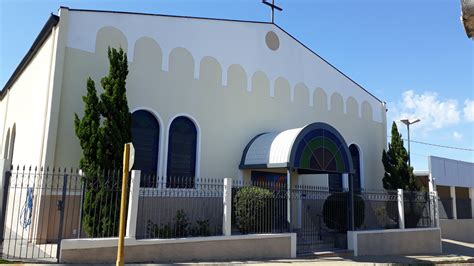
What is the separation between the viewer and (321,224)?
15.9 metres

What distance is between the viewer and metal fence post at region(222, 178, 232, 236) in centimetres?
Result: 1132

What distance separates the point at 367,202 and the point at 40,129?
13.4m

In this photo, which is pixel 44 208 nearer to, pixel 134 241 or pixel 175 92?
pixel 134 241

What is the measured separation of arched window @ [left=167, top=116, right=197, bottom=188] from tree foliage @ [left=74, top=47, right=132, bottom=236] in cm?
282

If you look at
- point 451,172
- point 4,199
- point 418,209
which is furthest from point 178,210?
point 451,172

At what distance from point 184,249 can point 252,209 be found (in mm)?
2437

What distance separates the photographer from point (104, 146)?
429 inches

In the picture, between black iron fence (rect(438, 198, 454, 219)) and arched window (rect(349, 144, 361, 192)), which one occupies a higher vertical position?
arched window (rect(349, 144, 361, 192))

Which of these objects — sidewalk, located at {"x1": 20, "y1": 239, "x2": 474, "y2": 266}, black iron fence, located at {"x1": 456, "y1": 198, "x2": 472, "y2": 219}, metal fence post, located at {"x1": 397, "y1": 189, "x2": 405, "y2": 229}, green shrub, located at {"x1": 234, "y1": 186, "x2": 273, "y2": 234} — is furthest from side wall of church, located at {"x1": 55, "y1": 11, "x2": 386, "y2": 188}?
black iron fence, located at {"x1": 456, "y1": 198, "x2": 472, "y2": 219}

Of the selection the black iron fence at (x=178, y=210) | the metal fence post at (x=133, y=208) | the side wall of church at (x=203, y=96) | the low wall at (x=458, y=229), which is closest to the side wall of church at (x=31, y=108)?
the side wall of church at (x=203, y=96)

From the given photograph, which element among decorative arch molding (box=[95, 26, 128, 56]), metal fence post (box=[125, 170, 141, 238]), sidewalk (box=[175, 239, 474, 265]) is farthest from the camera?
decorative arch molding (box=[95, 26, 128, 56])

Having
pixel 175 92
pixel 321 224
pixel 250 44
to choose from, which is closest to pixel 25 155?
pixel 175 92

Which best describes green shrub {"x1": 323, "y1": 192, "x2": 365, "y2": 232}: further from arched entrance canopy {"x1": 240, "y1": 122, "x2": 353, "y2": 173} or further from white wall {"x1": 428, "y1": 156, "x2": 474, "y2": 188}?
white wall {"x1": 428, "y1": 156, "x2": 474, "y2": 188}

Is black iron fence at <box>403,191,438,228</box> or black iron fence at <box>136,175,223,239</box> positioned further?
black iron fence at <box>403,191,438,228</box>
